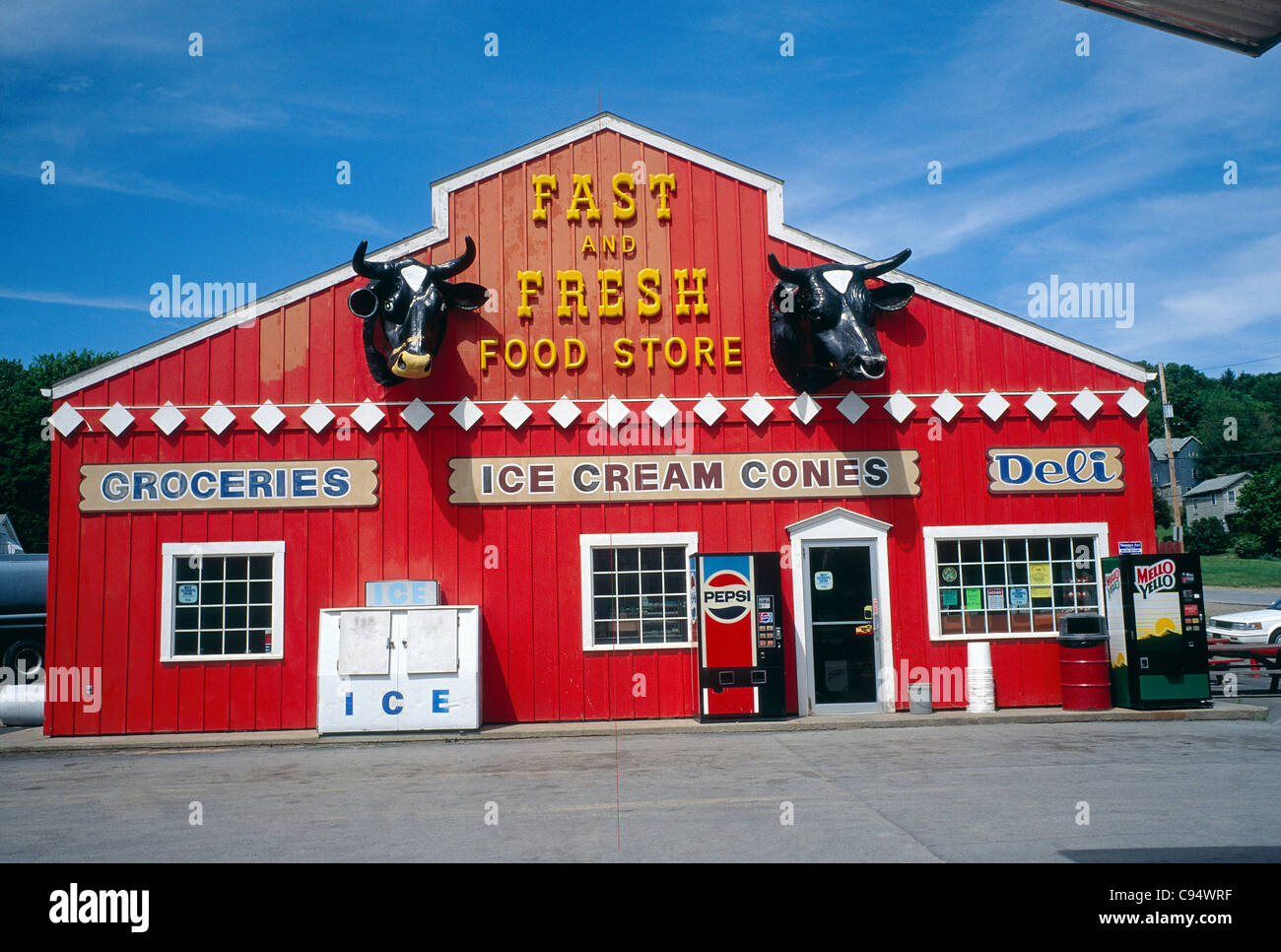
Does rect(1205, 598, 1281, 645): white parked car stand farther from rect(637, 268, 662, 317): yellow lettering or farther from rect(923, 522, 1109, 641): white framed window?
rect(637, 268, 662, 317): yellow lettering

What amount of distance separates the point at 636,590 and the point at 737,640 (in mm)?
1658

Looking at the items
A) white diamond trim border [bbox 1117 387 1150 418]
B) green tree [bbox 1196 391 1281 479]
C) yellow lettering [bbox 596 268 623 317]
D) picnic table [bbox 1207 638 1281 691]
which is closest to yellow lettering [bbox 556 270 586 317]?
yellow lettering [bbox 596 268 623 317]

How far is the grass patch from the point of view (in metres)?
44.4

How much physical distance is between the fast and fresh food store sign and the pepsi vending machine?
121 centimetres

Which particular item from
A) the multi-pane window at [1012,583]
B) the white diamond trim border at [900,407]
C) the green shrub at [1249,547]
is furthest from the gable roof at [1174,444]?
the white diamond trim border at [900,407]

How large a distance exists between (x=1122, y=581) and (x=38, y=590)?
22.1m

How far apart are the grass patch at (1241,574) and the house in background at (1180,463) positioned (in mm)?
24274

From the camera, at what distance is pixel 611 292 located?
583 inches

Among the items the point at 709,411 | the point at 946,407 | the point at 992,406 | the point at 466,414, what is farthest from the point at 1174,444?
the point at 466,414

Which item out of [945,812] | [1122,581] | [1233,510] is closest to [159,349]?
[945,812]

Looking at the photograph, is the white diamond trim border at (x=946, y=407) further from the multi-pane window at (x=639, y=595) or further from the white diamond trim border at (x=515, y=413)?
the white diamond trim border at (x=515, y=413)

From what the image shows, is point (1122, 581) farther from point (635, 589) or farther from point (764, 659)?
point (635, 589)

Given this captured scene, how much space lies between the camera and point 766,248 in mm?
14961

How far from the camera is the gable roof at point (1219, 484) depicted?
70.8 m
